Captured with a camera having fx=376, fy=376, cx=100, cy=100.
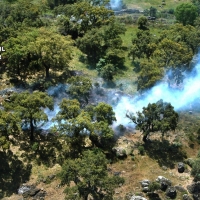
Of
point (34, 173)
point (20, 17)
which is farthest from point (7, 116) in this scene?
point (20, 17)

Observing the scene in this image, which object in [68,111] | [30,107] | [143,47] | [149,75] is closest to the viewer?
[30,107]

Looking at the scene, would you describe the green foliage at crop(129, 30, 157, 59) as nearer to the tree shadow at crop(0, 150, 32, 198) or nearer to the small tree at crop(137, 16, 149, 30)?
the small tree at crop(137, 16, 149, 30)

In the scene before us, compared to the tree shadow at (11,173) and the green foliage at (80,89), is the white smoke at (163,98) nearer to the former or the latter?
the green foliage at (80,89)

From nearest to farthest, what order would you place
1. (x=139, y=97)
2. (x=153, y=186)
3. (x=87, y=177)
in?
(x=87, y=177), (x=153, y=186), (x=139, y=97)

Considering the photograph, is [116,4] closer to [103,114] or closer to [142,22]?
[142,22]

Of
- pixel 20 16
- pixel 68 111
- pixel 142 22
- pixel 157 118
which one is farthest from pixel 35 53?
pixel 142 22

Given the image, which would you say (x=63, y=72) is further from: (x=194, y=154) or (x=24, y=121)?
(x=194, y=154)
